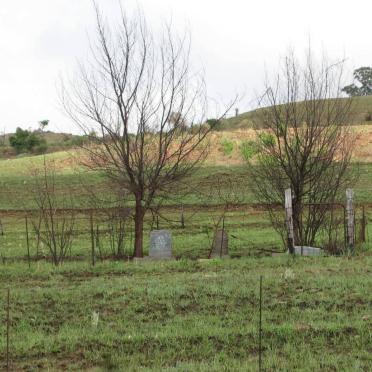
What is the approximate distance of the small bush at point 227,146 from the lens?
138 feet

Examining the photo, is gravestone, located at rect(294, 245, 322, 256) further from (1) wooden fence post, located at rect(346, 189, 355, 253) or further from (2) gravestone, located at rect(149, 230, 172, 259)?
(2) gravestone, located at rect(149, 230, 172, 259)

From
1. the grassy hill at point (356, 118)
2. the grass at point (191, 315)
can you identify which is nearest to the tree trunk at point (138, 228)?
the grass at point (191, 315)

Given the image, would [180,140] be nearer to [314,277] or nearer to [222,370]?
[314,277]

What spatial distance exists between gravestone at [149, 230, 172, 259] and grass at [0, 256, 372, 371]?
3.03 metres

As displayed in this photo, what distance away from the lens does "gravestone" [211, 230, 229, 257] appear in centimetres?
1467

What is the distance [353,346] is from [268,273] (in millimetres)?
3986

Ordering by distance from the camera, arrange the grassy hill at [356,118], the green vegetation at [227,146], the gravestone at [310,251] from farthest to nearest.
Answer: the green vegetation at [227,146]
the grassy hill at [356,118]
the gravestone at [310,251]

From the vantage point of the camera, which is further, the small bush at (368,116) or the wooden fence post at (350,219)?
the small bush at (368,116)

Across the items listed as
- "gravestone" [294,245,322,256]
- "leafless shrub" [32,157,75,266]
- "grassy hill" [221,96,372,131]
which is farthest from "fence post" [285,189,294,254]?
"grassy hill" [221,96,372,131]

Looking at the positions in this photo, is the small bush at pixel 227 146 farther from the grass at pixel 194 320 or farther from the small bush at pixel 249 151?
the grass at pixel 194 320

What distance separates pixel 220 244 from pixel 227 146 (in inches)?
1113

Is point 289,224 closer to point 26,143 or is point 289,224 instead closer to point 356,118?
point 356,118

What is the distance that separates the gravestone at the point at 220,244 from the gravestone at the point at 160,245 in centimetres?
116

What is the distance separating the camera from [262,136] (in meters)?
16.5
